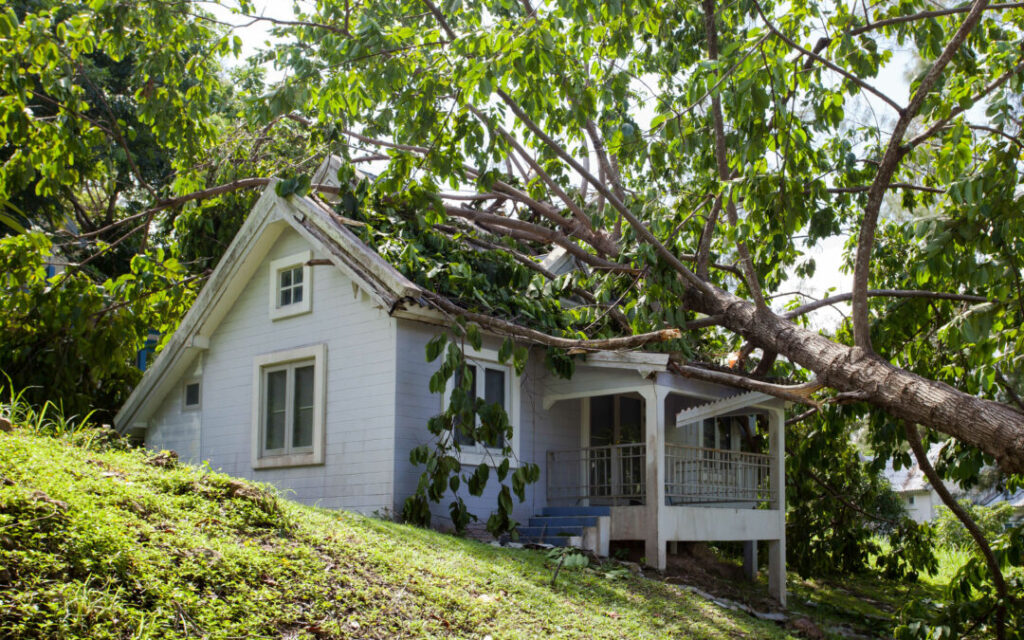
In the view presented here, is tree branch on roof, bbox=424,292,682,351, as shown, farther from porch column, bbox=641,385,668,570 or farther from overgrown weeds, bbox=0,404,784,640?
overgrown weeds, bbox=0,404,784,640

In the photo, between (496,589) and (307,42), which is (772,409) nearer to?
(496,589)

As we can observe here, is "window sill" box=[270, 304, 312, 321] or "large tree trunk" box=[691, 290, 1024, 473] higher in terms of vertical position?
"window sill" box=[270, 304, 312, 321]

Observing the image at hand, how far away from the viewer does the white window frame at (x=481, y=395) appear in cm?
1325

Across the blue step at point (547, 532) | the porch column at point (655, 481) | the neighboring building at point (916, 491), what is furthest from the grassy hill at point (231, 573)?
the neighboring building at point (916, 491)

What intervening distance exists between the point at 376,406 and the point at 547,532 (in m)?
2.94

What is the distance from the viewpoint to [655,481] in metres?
12.7

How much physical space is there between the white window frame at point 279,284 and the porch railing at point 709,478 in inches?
225

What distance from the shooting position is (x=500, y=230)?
16.8m

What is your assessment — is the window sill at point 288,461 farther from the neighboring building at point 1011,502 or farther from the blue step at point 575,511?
the neighboring building at point 1011,502

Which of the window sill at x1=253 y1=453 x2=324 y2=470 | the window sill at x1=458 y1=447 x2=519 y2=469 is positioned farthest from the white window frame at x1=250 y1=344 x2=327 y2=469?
the window sill at x1=458 y1=447 x2=519 y2=469

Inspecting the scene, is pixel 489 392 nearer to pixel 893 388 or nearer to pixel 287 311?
pixel 287 311

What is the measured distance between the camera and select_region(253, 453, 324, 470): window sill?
1355 centimetres

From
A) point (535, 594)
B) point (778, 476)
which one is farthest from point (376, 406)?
point (778, 476)

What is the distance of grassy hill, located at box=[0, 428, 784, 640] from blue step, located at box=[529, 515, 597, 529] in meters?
2.95
